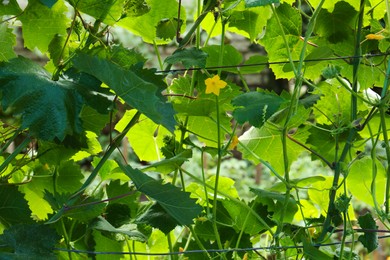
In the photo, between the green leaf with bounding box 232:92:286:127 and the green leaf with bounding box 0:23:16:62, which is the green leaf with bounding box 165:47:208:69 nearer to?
the green leaf with bounding box 232:92:286:127

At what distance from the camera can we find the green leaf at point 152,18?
131 cm

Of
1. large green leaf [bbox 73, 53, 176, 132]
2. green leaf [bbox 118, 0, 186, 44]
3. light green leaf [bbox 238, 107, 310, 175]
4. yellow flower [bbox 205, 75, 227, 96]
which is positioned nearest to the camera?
large green leaf [bbox 73, 53, 176, 132]

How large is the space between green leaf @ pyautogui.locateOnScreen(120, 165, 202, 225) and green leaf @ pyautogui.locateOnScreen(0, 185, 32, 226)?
257mm

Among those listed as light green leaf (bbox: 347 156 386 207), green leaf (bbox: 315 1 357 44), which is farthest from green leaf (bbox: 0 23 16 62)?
light green leaf (bbox: 347 156 386 207)

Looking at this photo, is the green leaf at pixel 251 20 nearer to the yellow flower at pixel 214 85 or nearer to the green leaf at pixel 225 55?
the green leaf at pixel 225 55

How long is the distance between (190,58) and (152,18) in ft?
0.60

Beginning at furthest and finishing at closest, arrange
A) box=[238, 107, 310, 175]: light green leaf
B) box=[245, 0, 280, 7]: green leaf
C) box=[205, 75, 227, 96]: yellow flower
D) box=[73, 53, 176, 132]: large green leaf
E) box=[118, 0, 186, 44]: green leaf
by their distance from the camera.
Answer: box=[238, 107, 310, 175]: light green leaf, box=[118, 0, 186, 44]: green leaf, box=[205, 75, 227, 96]: yellow flower, box=[245, 0, 280, 7]: green leaf, box=[73, 53, 176, 132]: large green leaf

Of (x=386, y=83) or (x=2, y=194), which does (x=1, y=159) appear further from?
(x=386, y=83)

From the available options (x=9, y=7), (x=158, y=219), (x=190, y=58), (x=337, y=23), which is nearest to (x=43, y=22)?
(x=9, y=7)

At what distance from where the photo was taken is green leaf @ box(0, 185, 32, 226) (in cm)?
123

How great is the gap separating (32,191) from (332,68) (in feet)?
2.22

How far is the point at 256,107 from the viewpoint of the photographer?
43.7 inches

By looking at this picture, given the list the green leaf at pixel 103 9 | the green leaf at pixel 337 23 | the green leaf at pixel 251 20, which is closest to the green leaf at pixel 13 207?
the green leaf at pixel 103 9

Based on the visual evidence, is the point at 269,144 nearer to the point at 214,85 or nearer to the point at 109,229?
the point at 214,85
